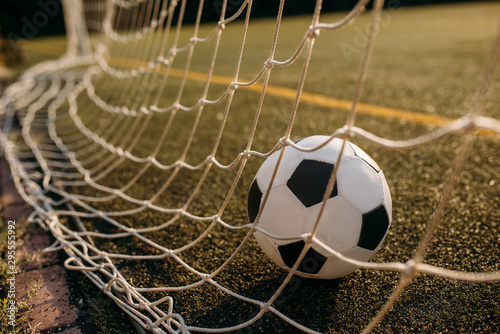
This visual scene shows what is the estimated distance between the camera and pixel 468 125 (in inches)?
32.4

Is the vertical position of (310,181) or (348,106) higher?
(310,181)

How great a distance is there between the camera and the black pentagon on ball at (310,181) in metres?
1.19

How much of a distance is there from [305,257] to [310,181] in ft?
0.73

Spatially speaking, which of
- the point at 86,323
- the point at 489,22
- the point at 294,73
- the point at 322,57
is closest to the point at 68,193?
the point at 86,323

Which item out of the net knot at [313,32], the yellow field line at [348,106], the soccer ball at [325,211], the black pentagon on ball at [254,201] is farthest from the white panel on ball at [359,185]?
the yellow field line at [348,106]

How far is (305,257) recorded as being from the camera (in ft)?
3.95

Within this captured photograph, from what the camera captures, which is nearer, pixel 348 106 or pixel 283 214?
pixel 283 214

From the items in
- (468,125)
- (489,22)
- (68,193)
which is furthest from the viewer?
(489,22)

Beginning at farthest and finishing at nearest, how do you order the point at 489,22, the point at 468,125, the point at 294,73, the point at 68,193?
the point at 489,22 < the point at 294,73 < the point at 68,193 < the point at 468,125

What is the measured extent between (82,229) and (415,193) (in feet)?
4.74

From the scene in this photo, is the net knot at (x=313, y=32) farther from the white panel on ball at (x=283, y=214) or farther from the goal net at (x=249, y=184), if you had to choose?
the white panel on ball at (x=283, y=214)

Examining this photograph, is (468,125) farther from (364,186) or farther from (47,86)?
(47,86)

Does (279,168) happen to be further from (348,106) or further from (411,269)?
(348,106)

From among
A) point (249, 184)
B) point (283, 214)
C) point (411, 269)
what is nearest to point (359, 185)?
point (283, 214)
